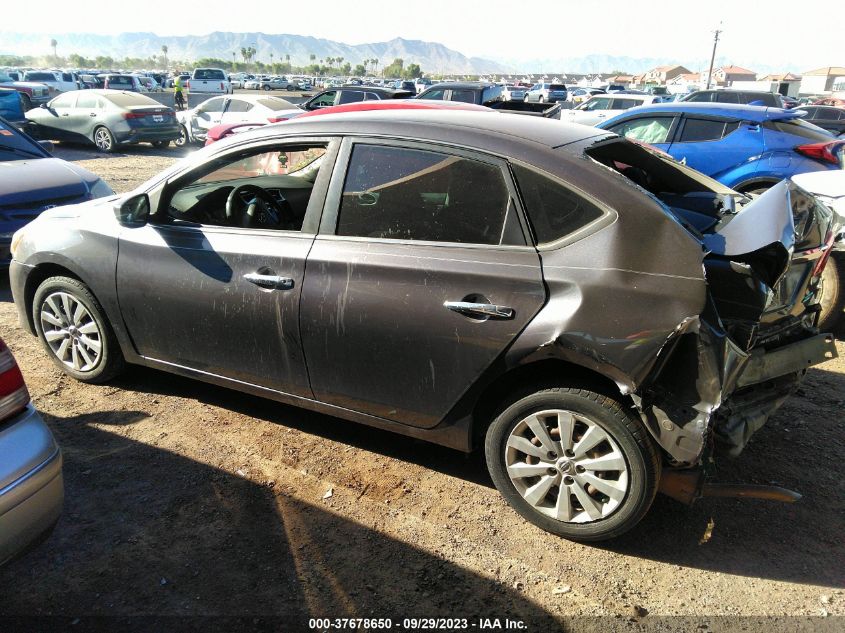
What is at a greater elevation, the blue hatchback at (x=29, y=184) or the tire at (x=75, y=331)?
the blue hatchback at (x=29, y=184)

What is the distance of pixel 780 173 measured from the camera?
7391 mm

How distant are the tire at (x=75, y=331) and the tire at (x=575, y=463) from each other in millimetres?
2568

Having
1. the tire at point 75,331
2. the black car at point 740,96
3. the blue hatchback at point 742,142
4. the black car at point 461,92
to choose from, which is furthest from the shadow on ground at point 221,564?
the black car at point 740,96

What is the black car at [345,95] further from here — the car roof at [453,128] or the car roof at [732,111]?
the car roof at [453,128]

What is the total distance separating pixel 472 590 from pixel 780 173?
676 centimetres

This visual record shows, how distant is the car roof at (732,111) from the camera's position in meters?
7.75

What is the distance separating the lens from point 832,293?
5047 mm

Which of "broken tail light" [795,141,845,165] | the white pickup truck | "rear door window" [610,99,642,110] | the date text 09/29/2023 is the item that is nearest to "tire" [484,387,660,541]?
the date text 09/29/2023

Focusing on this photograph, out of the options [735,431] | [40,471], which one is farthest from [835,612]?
[40,471]

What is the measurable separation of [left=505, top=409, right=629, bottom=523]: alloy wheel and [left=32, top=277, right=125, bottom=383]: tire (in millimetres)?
2667

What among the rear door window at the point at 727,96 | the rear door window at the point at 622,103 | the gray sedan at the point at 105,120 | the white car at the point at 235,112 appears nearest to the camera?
the white car at the point at 235,112

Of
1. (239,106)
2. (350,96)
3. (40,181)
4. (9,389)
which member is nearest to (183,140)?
(239,106)

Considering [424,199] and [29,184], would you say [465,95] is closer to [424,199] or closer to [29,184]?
[29,184]

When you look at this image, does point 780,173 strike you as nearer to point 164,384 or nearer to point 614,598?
point 614,598
